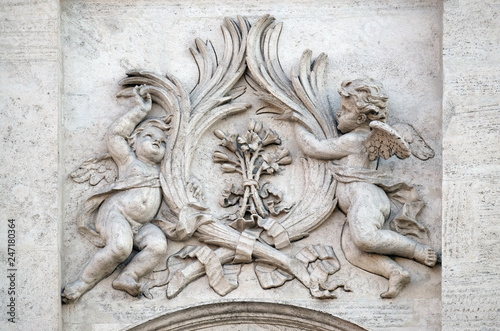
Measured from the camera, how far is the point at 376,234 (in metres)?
9.17

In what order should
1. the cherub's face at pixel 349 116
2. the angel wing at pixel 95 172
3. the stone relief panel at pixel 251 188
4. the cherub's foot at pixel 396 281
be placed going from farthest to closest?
1. the angel wing at pixel 95 172
2. the cherub's face at pixel 349 116
3. the stone relief panel at pixel 251 188
4. the cherub's foot at pixel 396 281

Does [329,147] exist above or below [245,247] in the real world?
above

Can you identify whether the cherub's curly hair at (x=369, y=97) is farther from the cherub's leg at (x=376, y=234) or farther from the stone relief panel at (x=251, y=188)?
the cherub's leg at (x=376, y=234)

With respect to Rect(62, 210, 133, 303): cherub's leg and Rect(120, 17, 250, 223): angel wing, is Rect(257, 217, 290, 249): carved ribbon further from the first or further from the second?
Rect(62, 210, 133, 303): cherub's leg

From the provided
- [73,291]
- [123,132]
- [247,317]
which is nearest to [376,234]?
[247,317]

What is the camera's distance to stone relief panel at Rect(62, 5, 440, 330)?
9.26m

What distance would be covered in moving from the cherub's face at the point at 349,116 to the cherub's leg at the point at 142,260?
128 centimetres

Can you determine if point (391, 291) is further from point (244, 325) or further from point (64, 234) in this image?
point (64, 234)

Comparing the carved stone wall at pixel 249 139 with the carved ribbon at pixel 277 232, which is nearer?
the carved stone wall at pixel 249 139

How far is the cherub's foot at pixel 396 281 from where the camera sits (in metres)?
9.16

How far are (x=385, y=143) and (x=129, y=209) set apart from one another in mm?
1566

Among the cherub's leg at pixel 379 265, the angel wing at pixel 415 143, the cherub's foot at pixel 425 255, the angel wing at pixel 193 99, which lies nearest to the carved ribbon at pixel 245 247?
the angel wing at pixel 193 99

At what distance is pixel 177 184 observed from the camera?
9.44m

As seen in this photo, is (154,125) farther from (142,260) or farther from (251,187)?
(142,260)
